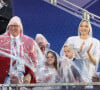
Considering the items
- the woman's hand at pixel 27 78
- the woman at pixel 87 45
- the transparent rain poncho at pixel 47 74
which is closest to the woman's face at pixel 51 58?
the transparent rain poncho at pixel 47 74

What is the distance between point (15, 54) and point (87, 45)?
56.3 inches

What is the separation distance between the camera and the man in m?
7.18

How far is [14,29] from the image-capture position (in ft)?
24.2

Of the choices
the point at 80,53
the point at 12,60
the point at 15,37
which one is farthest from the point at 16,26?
the point at 80,53

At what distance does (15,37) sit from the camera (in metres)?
7.33

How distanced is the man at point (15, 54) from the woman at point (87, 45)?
2.63 ft

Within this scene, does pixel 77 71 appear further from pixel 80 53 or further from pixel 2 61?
pixel 2 61

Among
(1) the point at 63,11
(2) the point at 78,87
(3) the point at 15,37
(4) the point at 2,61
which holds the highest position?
(1) the point at 63,11

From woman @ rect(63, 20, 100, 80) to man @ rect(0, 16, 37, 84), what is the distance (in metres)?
0.80

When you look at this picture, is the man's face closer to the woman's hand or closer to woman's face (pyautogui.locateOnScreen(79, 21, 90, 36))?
the woman's hand

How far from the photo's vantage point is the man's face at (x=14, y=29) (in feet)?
24.0

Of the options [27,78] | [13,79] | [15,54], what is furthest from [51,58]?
[13,79]

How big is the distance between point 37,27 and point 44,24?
149 mm

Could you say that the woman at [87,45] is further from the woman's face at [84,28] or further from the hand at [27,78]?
the hand at [27,78]
